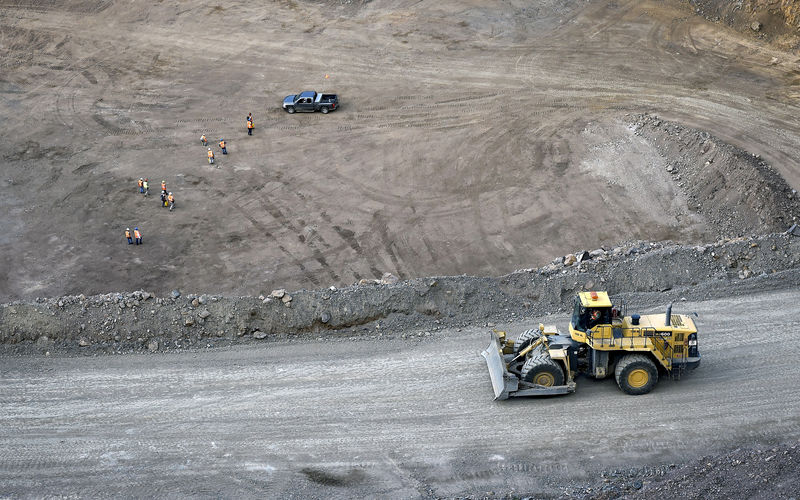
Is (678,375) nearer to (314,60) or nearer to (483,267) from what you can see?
(483,267)

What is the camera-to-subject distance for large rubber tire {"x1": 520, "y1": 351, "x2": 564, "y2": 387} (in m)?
15.9

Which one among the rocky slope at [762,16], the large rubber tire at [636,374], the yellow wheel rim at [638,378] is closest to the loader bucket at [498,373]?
the large rubber tire at [636,374]

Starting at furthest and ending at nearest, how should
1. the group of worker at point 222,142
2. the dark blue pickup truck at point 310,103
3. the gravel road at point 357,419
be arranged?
1. the dark blue pickup truck at point 310,103
2. the group of worker at point 222,142
3. the gravel road at point 357,419

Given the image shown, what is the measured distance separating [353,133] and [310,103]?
3.05 meters

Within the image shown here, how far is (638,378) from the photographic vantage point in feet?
52.4

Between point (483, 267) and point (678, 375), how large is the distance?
9.18 metres

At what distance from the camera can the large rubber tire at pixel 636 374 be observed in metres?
15.8

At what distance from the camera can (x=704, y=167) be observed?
27906mm

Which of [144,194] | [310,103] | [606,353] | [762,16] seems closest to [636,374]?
[606,353]

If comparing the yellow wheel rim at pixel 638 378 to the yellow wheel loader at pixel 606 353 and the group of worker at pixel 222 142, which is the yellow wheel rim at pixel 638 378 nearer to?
the yellow wheel loader at pixel 606 353

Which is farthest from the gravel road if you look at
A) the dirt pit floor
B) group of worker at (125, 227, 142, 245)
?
group of worker at (125, 227, 142, 245)

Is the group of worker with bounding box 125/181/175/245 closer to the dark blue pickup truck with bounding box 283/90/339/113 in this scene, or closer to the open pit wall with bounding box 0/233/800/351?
the open pit wall with bounding box 0/233/800/351

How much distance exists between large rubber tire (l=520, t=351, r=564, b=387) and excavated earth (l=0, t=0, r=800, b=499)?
529mm

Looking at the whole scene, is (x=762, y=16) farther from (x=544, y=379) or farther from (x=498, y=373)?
(x=498, y=373)
